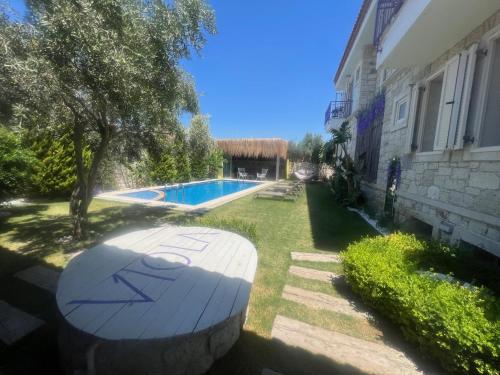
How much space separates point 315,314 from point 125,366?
7.35 feet

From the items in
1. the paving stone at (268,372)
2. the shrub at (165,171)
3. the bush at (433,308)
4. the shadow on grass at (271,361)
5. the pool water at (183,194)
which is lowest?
the pool water at (183,194)

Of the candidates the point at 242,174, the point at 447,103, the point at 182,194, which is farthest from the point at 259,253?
the point at 242,174

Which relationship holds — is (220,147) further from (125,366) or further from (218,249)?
(125,366)

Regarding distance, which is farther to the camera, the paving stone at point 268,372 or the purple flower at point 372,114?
the purple flower at point 372,114

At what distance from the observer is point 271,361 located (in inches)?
86.4

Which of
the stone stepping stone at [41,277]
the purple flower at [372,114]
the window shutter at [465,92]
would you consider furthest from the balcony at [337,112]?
the stone stepping stone at [41,277]

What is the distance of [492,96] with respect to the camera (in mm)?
3465

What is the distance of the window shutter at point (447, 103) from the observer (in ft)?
13.4

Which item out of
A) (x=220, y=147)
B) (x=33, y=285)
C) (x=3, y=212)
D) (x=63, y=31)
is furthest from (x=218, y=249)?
(x=220, y=147)

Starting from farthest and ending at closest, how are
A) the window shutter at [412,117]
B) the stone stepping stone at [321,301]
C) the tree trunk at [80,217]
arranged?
the window shutter at [412,117] → the tree trunk at [80,217] → the stone stepping stone at [321,301]

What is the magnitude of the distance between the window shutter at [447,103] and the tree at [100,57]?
187 inches

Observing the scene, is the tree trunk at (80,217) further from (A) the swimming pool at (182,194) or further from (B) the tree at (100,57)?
(A) the swimming pool at (182,194)

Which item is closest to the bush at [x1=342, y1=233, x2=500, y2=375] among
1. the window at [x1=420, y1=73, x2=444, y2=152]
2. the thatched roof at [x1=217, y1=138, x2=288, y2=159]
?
the window at [x1=420, y1=73, x2=444, y2=152]

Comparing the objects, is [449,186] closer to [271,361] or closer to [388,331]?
[388,331]
